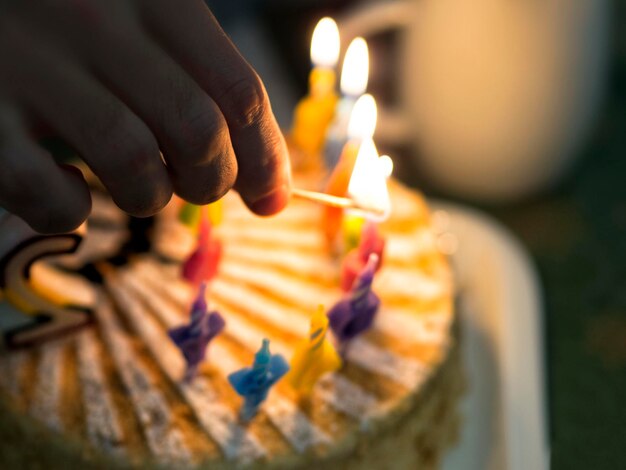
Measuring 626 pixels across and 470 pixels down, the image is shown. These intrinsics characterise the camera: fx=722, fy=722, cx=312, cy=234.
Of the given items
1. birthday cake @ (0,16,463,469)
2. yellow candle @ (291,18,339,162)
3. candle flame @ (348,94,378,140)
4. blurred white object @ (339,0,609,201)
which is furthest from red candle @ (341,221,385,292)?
blurred white object @ (339,0,609,201)

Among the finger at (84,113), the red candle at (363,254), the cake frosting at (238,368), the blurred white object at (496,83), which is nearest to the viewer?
the finger at (84,113)

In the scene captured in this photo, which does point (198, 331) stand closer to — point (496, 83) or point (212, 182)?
point (212, 182)

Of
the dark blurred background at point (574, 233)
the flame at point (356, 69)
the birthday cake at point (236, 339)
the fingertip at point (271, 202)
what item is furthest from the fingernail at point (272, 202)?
the dark blurred background at point (574, 233)

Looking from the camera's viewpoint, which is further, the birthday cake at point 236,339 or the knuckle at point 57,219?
the birthday cake at point 236,339

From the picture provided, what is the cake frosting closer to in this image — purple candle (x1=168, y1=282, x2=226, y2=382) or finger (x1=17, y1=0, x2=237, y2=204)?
purple candle (x1=168, y1=282, x2=226, y2=382)

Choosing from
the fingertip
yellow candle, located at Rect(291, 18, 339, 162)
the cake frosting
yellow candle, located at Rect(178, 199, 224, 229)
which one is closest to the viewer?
the fingertip

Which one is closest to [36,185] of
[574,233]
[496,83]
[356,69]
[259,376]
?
[259,376]

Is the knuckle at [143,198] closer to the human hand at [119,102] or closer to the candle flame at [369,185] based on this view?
the human hand at [119,102]
